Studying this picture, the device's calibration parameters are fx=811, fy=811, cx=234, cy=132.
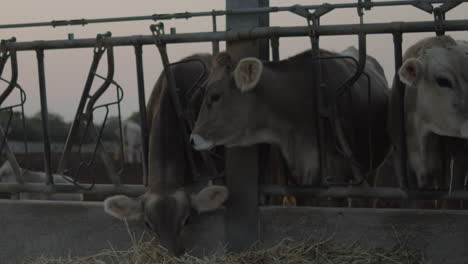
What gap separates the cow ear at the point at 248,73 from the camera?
597 cm

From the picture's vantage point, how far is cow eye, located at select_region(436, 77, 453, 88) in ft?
19.4

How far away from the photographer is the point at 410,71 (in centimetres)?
583

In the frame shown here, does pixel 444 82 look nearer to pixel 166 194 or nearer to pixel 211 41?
pixel 211 41

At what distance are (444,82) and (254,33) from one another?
1.44 metres

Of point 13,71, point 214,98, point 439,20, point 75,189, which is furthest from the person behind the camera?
point 13,71

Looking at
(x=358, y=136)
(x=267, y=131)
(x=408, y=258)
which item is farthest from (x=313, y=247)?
(x=358, y=136)

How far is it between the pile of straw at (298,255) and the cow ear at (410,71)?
Answer: 1.17 metres

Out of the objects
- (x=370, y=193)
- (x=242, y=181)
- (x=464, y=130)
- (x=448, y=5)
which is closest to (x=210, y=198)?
(x=242, y=181)

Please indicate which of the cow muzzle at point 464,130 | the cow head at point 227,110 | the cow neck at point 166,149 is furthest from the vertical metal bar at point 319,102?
the cow neck at point 166,149

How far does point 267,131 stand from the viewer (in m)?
6.45

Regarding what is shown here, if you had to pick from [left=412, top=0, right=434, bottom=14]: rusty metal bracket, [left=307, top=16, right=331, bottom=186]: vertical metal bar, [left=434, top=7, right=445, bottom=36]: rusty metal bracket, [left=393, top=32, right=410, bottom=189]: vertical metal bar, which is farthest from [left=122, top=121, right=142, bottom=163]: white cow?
[left=434, top=7, right=445, bottom=36]: rusty metal bracket

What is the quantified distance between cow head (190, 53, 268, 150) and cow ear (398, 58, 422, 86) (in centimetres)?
112

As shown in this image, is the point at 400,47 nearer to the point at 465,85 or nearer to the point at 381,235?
the point at 465,85

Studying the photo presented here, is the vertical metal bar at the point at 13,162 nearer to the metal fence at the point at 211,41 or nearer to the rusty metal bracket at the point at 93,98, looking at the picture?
the metal fence at the point at 211,41
